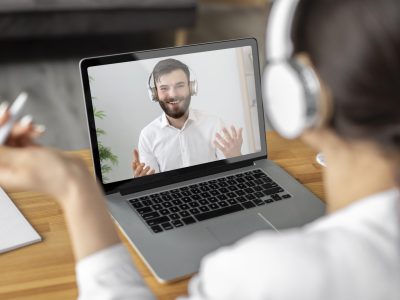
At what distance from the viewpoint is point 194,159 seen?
119cm

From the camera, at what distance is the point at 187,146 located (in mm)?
1181

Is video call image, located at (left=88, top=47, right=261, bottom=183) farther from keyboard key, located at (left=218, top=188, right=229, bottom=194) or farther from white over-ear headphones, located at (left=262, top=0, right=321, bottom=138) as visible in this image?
white over-ear headphones, located at (left=262, top=0, right=321, bottom=138)

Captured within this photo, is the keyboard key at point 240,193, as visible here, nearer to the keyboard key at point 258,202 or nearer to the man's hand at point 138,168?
the keyboard key at point 258,202

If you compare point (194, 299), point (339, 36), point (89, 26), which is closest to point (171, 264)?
point (194, 299)

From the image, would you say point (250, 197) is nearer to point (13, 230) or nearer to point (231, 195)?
point (231, 195)

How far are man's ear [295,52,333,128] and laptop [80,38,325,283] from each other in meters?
0.43

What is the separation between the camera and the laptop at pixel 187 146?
Answer: 1.07m

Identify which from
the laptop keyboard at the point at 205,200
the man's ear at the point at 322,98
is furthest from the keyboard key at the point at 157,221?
the man's ear at the point at 322,98

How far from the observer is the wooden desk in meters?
0.90

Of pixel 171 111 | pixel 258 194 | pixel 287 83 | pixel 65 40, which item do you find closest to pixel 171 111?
pixel 171 111

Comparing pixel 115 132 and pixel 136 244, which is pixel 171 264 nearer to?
pixel 136 244

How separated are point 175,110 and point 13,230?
366mm

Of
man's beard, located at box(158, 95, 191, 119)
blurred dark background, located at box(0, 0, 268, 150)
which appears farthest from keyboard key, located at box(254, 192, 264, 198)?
blurred dark background, located at box(0, 0, 268, 150)

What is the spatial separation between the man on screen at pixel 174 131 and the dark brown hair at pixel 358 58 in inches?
21.4
